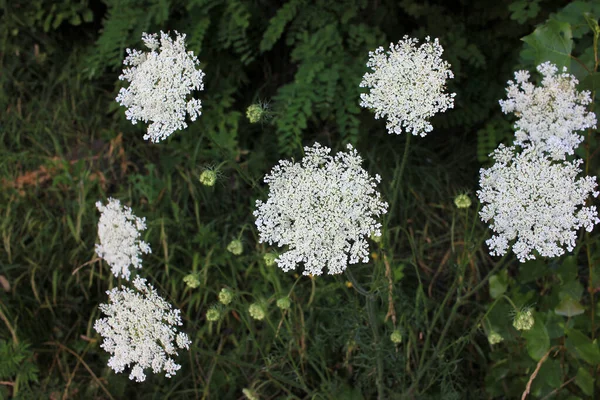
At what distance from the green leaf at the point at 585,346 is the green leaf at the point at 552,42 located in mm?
943

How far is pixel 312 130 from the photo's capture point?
3896 millimetres

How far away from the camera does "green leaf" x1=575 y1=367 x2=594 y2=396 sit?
2.32 m

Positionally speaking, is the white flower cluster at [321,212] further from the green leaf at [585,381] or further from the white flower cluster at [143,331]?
the green leaf at [585,381]

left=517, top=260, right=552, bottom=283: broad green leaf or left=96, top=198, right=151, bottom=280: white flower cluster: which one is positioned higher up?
left=96, top=198, right=151, bottom=280: white flower cluster

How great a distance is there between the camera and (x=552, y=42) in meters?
2.20

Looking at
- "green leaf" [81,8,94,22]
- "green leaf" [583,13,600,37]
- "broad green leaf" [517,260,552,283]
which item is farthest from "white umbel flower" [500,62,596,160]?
"green leaf" [81,8,94,22]

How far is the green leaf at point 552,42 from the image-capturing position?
2.19 m

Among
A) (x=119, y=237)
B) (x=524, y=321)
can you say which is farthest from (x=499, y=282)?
(x=119, y=237)

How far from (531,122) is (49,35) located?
11.8 ft

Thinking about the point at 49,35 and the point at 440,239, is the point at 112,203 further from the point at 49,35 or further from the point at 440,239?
the point at 49,35

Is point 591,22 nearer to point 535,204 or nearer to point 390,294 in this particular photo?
point 535,204

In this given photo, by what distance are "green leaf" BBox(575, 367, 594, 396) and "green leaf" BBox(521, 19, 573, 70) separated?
111 centimetres

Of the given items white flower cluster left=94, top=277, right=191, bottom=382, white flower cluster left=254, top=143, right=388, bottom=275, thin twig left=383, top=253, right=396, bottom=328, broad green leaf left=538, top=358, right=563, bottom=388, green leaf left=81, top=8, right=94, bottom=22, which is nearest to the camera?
white flower cluster left=254, top=143, right=388, bottom=275

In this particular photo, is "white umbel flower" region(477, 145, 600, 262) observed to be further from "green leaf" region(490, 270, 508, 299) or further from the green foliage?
"green leaf" region(490, 270, 508, 299)
